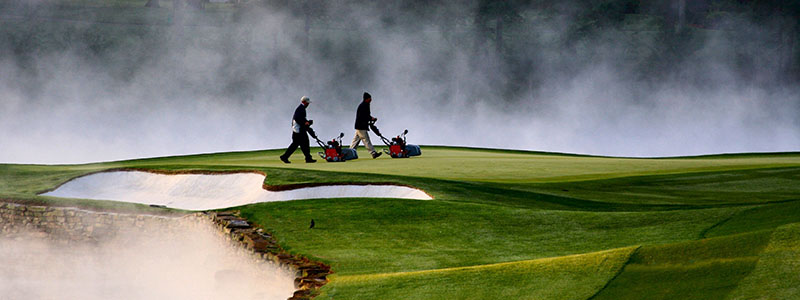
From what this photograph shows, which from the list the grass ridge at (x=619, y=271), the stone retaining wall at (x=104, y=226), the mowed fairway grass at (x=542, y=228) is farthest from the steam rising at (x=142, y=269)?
the grass ridge at (x=619, y=271)

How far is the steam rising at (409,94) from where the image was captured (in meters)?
54.0

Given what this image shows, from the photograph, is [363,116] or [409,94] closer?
[363,116]

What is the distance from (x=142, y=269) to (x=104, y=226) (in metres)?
2.00

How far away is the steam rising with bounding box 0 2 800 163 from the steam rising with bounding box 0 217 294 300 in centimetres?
3139

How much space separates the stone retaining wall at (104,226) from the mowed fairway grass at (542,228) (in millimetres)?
326

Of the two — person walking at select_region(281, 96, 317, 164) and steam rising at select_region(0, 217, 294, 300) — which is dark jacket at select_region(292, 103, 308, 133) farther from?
steam rising at select_region(0, 217, 294, 300)

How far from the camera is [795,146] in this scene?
175 ft

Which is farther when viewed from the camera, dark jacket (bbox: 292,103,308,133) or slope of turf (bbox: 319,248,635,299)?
dark jacket (bbox: 292,103,308,133)

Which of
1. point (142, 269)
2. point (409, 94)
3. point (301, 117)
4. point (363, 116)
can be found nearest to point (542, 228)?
point (142, 269)

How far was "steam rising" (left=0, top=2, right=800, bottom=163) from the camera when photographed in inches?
2125

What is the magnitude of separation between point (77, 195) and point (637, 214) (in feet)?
45.5

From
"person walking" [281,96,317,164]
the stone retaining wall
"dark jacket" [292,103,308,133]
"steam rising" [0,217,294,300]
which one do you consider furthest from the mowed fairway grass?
"dark jacket" [292,103,308,133]

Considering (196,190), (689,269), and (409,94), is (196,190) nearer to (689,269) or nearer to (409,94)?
(689,269)

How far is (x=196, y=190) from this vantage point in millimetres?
22328
